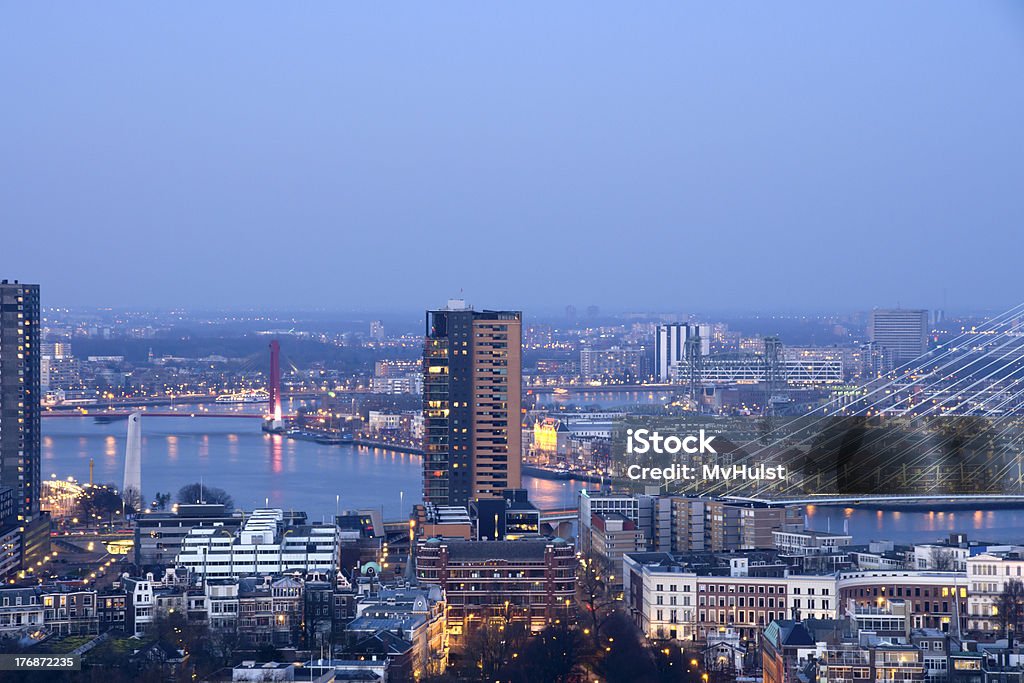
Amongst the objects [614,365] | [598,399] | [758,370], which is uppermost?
[614,365]

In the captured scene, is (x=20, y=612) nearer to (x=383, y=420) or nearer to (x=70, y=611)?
(x=70, y=611)

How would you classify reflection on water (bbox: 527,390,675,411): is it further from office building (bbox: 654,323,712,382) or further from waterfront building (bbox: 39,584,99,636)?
waterfront building (bbox: 39,584,99,636)

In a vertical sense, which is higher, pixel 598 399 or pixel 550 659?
pixel 598 399

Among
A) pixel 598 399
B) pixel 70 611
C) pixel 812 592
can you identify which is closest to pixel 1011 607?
pixel 812 592

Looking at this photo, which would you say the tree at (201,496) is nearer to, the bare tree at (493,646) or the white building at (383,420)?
the bare tree at (493,646)

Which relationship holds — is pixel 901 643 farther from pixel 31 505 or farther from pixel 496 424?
pixel 31 505

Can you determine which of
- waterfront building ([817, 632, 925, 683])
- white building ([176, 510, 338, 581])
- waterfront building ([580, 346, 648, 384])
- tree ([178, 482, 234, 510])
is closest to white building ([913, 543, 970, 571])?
waterfront building ([817, 632, 925, 683])
